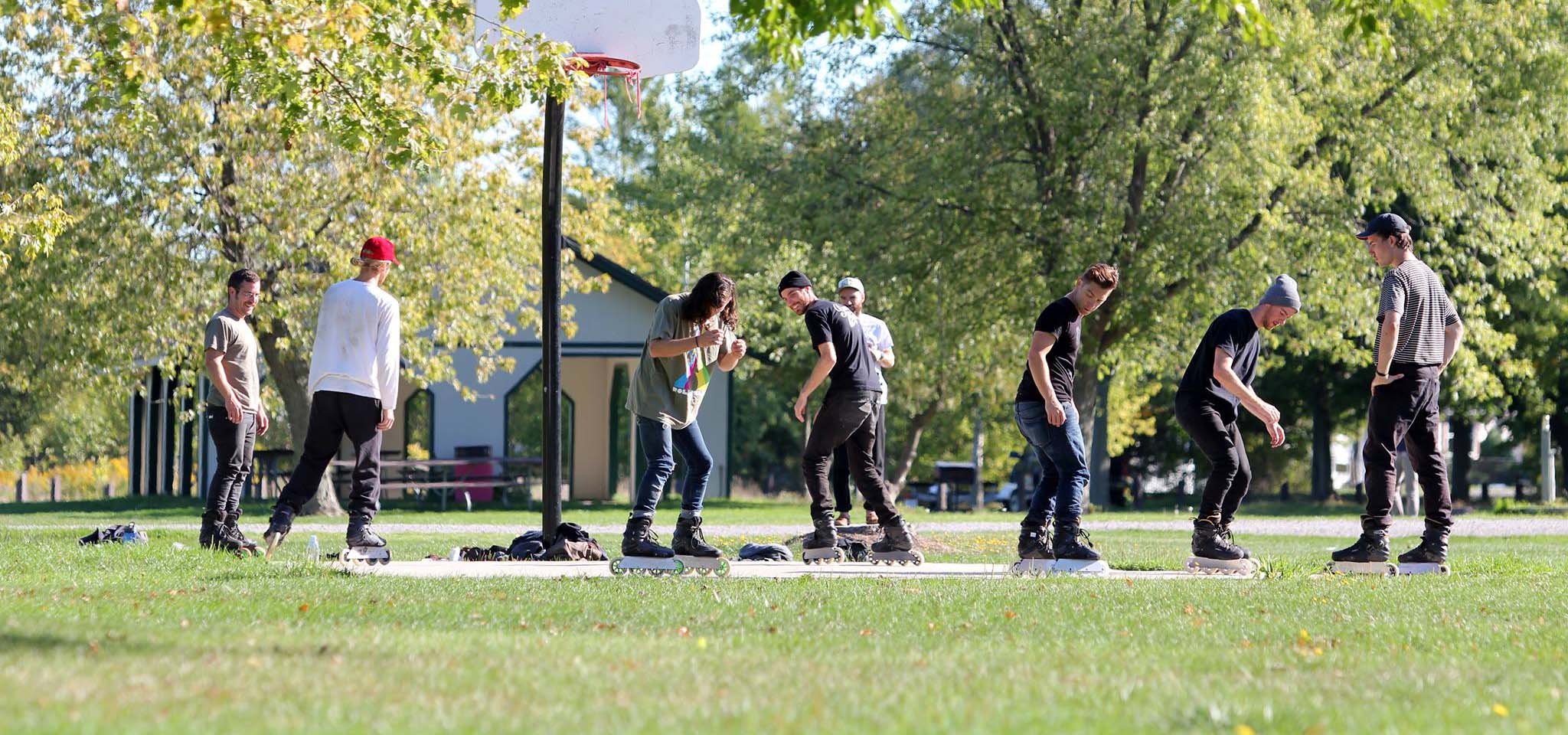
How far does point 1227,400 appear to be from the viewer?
32.8ft

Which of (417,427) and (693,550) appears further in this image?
(417,427)

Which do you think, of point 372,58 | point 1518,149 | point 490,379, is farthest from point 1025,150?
point 372,58

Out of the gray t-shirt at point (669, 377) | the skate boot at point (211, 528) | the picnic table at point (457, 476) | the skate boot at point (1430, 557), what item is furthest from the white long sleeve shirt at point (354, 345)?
the picnic table at point (457, 476)

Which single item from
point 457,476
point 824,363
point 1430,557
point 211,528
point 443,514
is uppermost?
point 824,363

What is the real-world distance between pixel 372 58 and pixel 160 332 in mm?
13794

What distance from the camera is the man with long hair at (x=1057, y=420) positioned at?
31.9ft

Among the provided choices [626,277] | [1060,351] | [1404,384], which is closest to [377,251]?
[1060,351]

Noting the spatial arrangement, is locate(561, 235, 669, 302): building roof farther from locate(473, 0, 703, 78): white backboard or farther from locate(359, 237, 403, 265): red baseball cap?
locate(359, 237, 403, 265): red baseball cap

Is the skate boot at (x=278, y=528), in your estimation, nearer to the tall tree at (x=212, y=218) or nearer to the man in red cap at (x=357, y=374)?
the man in red cap at (x=357, y=374)

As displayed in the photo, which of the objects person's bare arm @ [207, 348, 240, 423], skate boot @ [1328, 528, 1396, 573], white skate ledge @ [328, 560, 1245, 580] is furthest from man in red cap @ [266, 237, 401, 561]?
skate boot @ [1328, 528, 1396, 573]

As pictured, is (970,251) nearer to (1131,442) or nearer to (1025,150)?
(1025,150)

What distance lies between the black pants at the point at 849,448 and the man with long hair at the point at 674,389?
2.78 feet

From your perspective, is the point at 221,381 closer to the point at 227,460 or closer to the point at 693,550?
the point at 227,460

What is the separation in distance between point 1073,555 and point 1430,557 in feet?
7.15
